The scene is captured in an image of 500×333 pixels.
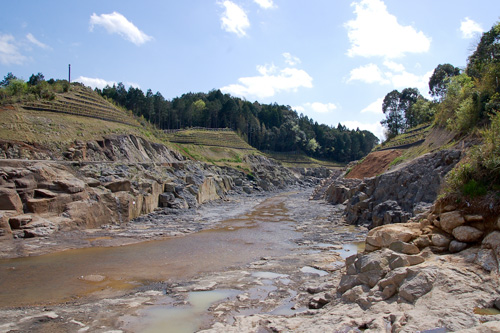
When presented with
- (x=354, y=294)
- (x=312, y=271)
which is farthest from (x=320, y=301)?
(x=312, y=271)

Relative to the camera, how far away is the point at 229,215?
33.1 m

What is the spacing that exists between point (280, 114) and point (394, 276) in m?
108

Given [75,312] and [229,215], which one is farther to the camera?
[229,215]

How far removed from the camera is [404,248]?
912 cm

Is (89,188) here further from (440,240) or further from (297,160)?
(297,160)

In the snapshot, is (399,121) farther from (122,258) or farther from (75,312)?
(75,312)

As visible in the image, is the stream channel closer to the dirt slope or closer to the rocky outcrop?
the rocky outcrop

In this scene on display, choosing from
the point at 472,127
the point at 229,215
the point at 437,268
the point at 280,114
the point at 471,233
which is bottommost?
the point at 229,215

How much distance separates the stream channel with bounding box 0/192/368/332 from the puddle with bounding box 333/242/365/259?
0.19 metres

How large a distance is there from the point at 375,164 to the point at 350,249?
28348mm

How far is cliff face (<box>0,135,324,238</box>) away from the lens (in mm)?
20812

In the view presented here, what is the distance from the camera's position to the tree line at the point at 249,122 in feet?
260

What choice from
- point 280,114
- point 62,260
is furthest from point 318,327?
point 280,114

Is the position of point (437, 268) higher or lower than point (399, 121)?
lower
